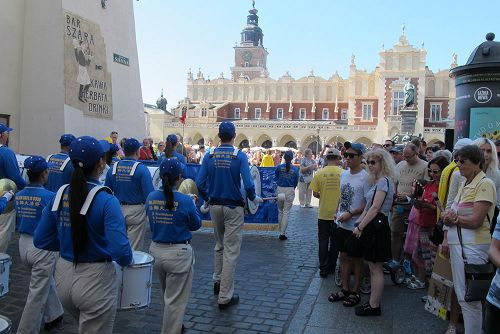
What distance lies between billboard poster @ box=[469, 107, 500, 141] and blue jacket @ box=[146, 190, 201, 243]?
19.3 feet

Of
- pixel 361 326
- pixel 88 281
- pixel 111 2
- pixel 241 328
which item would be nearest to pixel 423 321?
pixel 361 326

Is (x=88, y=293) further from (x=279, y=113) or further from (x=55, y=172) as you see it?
(x=279, y=113)

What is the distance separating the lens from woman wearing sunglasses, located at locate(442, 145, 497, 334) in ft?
12.4

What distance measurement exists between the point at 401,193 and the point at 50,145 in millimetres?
9649

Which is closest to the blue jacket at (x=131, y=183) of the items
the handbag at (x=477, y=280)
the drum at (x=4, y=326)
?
the drum at (x=4, y=326)

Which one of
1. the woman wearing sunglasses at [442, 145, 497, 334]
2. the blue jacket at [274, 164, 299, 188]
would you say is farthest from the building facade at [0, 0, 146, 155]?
the woman wearing sunglasses at [442, 145, 497, 334]

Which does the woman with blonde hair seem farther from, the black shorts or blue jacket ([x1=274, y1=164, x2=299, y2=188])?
blue jacket ([x1=274, y1=164, x2=299, y2=188])

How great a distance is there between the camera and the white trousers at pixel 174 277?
13.5 feet

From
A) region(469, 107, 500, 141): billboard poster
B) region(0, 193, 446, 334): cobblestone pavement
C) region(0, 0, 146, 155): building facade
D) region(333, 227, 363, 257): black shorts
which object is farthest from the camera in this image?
region(0, 0, 146, 155): building facade

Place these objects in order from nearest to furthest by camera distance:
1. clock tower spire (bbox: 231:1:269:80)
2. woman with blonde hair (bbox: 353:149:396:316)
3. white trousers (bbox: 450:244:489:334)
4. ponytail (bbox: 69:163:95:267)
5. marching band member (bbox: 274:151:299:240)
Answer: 1. ponytail (bbox: 69:163:95:267)
2. white trousers (bbox: 450:244:489:334)
3. woman with blonde hair (bbox: 353:149:396:316)
4. marching band member (bbox: 274:151:299:240)
5. clock tower spire (bbox: 231:1:269:80)

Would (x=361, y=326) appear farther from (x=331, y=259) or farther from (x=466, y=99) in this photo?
(x=466, y=99)

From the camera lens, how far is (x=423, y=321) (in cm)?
494

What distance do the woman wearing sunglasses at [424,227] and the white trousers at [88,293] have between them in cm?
383

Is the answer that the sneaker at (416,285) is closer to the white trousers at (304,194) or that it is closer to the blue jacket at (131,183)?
the blue jacket at (131,183)
